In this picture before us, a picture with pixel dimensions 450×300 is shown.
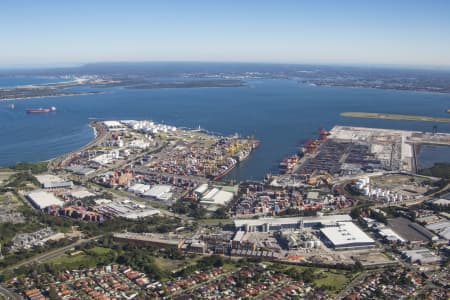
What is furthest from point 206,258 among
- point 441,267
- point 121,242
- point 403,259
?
point 441,267

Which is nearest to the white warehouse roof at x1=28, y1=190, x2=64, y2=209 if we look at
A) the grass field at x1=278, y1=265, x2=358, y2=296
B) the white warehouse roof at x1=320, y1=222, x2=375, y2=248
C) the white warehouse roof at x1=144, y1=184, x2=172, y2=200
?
the white warehouse roof at x1=144, y1=184, x2=172, y2=200

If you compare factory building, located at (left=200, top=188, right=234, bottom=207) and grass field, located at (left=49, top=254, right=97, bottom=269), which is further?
factory building, located at (left=200, top=188, right=234, bottom=207)

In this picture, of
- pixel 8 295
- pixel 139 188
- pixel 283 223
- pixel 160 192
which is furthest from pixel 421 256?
pixel 139 188

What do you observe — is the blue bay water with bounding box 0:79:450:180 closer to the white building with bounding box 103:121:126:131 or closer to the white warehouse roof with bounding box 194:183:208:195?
the white building with bounding box 103:121:126:131

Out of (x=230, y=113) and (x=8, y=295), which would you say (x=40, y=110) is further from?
(x=8, y=295)

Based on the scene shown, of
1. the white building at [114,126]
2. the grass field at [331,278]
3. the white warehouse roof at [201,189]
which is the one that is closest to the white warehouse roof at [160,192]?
the white warehouse roof at [201,189]

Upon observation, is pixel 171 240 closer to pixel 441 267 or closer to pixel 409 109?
pixel 441 267

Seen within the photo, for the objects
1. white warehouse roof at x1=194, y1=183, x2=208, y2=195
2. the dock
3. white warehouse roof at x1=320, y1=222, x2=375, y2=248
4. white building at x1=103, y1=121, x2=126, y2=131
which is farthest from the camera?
the dock
